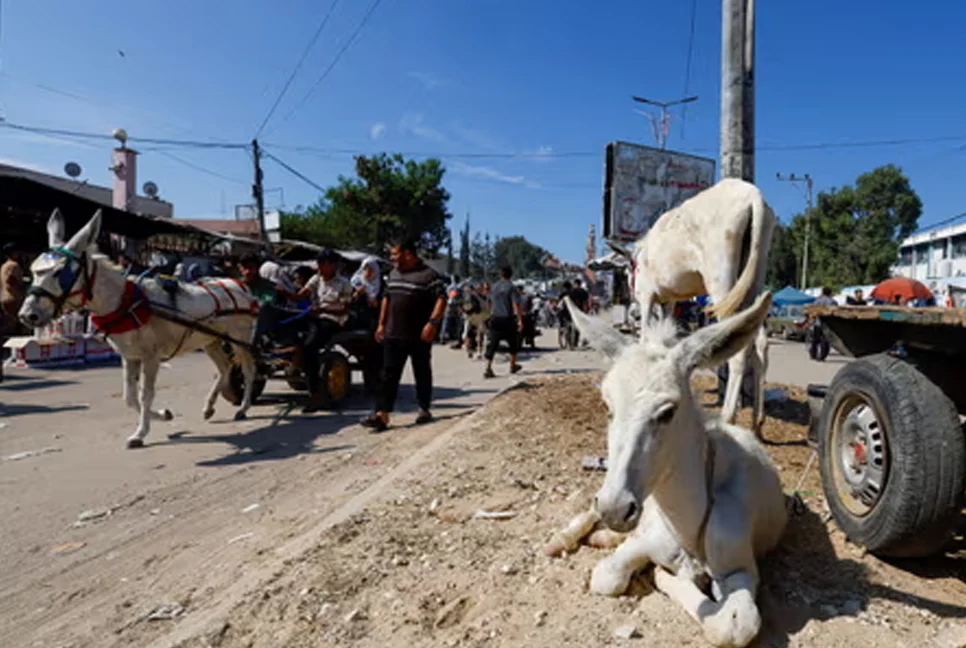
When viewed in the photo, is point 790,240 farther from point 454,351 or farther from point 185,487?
point 185,487

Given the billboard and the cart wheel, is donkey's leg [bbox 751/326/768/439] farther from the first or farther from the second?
the billboard

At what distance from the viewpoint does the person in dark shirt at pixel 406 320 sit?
653 cm

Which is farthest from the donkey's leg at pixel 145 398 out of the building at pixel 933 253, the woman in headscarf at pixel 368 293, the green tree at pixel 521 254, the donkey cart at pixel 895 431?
the green tree at pixel 521 254

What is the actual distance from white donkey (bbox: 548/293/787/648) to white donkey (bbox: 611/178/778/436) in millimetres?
1792

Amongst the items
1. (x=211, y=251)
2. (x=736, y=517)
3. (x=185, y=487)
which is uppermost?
(x=211, y=251)

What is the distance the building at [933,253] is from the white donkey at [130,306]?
151ft

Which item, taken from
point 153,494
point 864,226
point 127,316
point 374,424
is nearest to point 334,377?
point 374,424

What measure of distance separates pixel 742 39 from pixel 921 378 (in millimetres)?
5421

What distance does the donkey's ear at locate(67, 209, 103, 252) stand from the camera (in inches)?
221

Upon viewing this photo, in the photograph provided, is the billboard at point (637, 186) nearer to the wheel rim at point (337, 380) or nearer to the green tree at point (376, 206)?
the wheel rim at point (337, 380)

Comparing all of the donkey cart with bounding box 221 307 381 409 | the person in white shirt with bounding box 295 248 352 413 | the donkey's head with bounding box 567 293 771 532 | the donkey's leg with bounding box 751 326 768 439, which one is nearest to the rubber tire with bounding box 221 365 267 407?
the donkey cart with bounding box 221 307 381 409

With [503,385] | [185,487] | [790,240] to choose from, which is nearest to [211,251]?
[503,385]

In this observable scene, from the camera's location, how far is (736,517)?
2.27m

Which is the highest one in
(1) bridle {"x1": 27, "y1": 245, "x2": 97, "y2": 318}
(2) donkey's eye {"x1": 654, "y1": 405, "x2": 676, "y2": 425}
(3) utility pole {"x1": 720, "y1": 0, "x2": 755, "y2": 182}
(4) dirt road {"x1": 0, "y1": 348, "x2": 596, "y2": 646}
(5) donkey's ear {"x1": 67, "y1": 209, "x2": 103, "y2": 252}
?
(3) utility pole {"x1": 720, "y1": 0, "x2": 755, "y2": 182}
